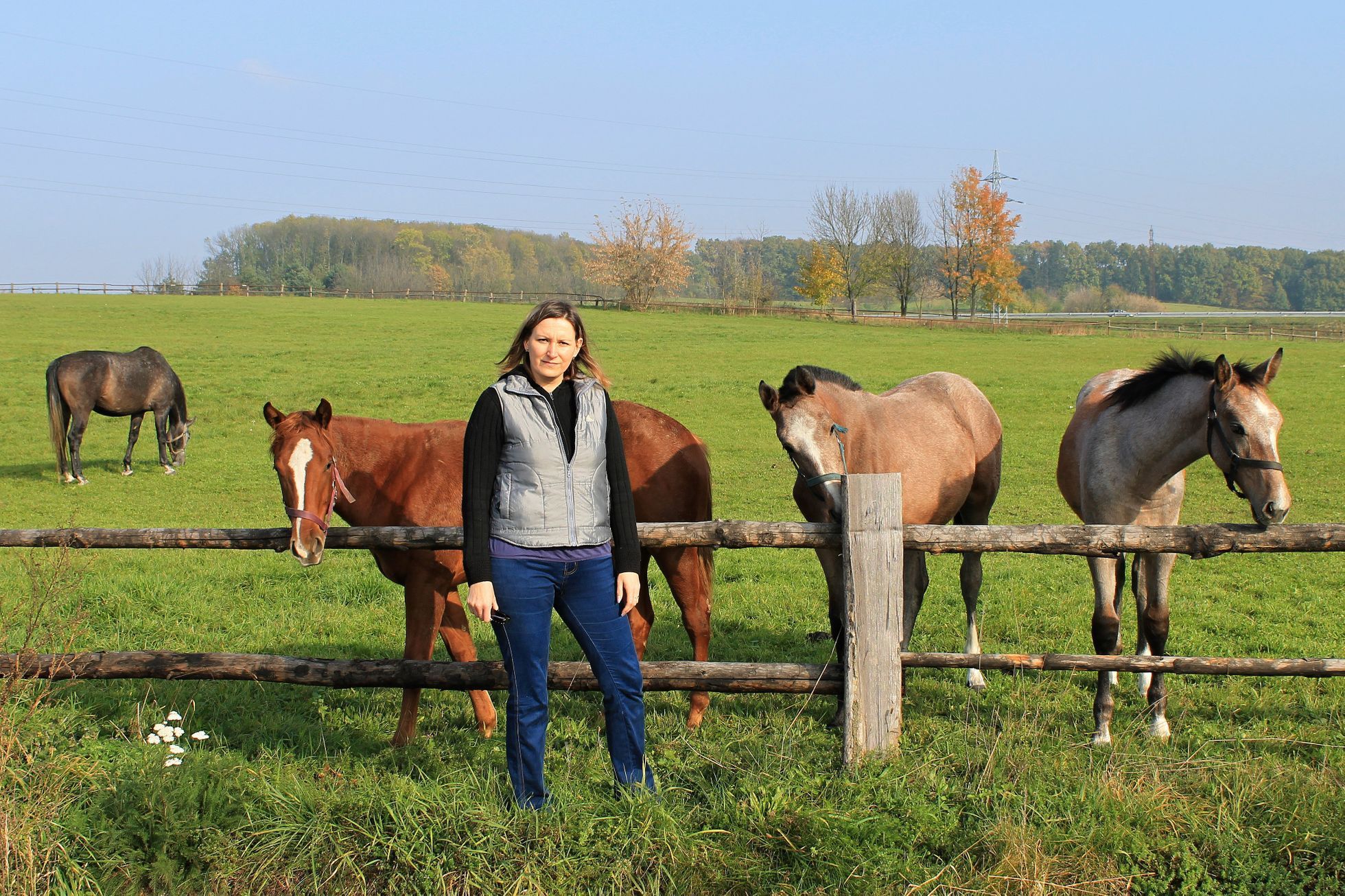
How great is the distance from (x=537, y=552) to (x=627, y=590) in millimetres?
379

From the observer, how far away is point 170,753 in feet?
13.2

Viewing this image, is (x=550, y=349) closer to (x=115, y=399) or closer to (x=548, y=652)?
(x=548, y=652)

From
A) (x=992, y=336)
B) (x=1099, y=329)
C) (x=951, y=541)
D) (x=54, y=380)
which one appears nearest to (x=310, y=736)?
(x=951, y=541)

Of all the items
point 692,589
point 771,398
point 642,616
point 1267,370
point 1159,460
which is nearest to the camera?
point 1267,370

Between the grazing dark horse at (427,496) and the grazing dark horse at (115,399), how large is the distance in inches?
468

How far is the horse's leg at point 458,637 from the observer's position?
4.92 meters

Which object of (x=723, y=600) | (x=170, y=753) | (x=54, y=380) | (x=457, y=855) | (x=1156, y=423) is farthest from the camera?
(x=54, y=380)

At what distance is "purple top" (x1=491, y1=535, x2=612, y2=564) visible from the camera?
3.33 m

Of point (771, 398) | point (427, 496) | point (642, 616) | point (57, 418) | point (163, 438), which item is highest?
point (771, 398)

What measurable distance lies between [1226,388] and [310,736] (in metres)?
4.83

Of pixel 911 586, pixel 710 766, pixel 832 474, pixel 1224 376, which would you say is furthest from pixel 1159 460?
pixel 710 766

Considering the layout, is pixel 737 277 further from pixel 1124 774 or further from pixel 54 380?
pixel 1124 774

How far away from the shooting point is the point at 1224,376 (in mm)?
4465

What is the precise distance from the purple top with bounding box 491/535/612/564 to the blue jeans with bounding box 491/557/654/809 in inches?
0.6
